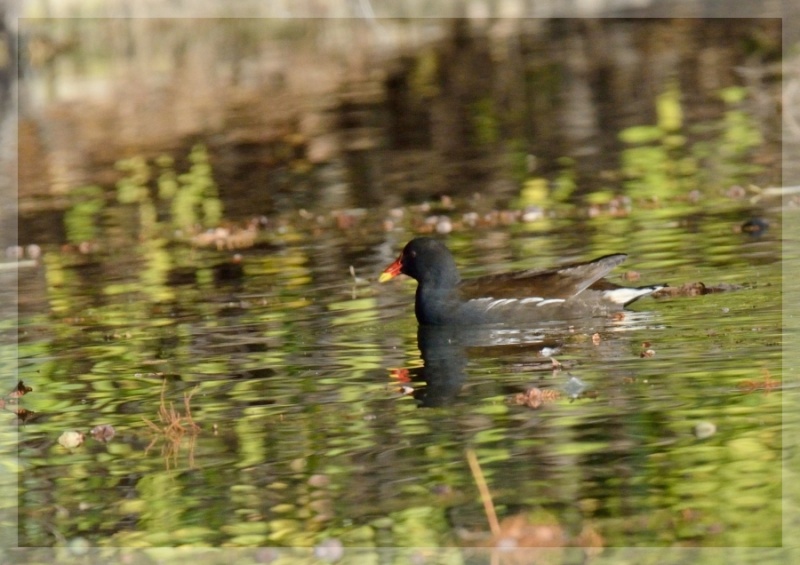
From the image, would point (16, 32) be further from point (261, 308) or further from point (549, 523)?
point (549, 523)

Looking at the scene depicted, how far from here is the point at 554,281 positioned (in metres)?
11.8

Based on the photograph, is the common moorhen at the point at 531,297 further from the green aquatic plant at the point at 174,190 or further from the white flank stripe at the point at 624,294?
the green aquatic plant at the point at 174,190

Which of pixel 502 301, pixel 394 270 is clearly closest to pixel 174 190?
pixel 394 270

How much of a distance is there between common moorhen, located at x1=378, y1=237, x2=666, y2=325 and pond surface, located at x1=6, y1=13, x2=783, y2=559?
6.3 inches

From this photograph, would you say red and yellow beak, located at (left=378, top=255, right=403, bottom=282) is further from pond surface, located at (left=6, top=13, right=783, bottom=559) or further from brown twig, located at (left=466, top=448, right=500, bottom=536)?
brown twig, located at (left=466, top=448, right=500, bottom=536)

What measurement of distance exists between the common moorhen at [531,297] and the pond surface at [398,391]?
0.53 ft

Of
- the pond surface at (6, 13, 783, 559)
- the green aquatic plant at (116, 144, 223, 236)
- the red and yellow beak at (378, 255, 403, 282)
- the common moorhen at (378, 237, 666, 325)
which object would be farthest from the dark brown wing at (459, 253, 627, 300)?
the green aquatic plant at (116, 144, 223, 236)

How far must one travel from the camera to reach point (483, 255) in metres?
14.8

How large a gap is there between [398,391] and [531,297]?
85.1 inches

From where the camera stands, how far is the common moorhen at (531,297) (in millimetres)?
11797

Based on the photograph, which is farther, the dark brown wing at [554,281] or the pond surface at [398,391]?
the dark brown wing at [554,281]

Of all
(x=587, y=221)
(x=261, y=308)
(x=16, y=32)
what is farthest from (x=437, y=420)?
(x=16, y=32)

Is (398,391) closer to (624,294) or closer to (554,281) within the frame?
(554,281)

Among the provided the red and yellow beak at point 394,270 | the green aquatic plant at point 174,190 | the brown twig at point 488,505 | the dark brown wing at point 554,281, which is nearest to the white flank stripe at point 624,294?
the dark brown wing at point 554,281
